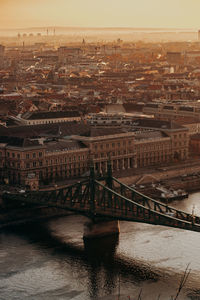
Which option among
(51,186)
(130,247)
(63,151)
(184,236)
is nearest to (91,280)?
(130,247)

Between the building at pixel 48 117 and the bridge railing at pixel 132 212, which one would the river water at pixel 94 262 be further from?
the building at pixel 48 117

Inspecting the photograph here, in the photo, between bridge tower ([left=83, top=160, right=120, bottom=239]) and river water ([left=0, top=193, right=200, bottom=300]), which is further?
bridge tower ([left=83, top=160, right=120, bottom=239])

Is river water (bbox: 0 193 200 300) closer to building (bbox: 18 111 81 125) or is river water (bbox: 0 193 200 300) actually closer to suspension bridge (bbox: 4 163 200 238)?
suspension bridge (bbox: 4 163 200 238)

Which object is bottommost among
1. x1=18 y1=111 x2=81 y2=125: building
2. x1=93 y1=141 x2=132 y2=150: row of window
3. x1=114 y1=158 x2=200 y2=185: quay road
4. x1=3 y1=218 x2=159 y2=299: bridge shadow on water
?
x1=3 y1=218 x2=159 y2=299: bridge shadow on water


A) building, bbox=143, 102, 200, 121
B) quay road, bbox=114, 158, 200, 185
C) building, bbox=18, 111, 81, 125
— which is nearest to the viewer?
quay road, bbox=114, 158, 200, 185

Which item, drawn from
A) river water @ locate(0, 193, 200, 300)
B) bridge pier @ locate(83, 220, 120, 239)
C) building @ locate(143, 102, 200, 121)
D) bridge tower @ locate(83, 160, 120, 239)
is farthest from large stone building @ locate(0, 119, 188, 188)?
building @ locate(143, 102, 200, 121)

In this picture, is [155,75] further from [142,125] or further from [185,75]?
[142,125]
